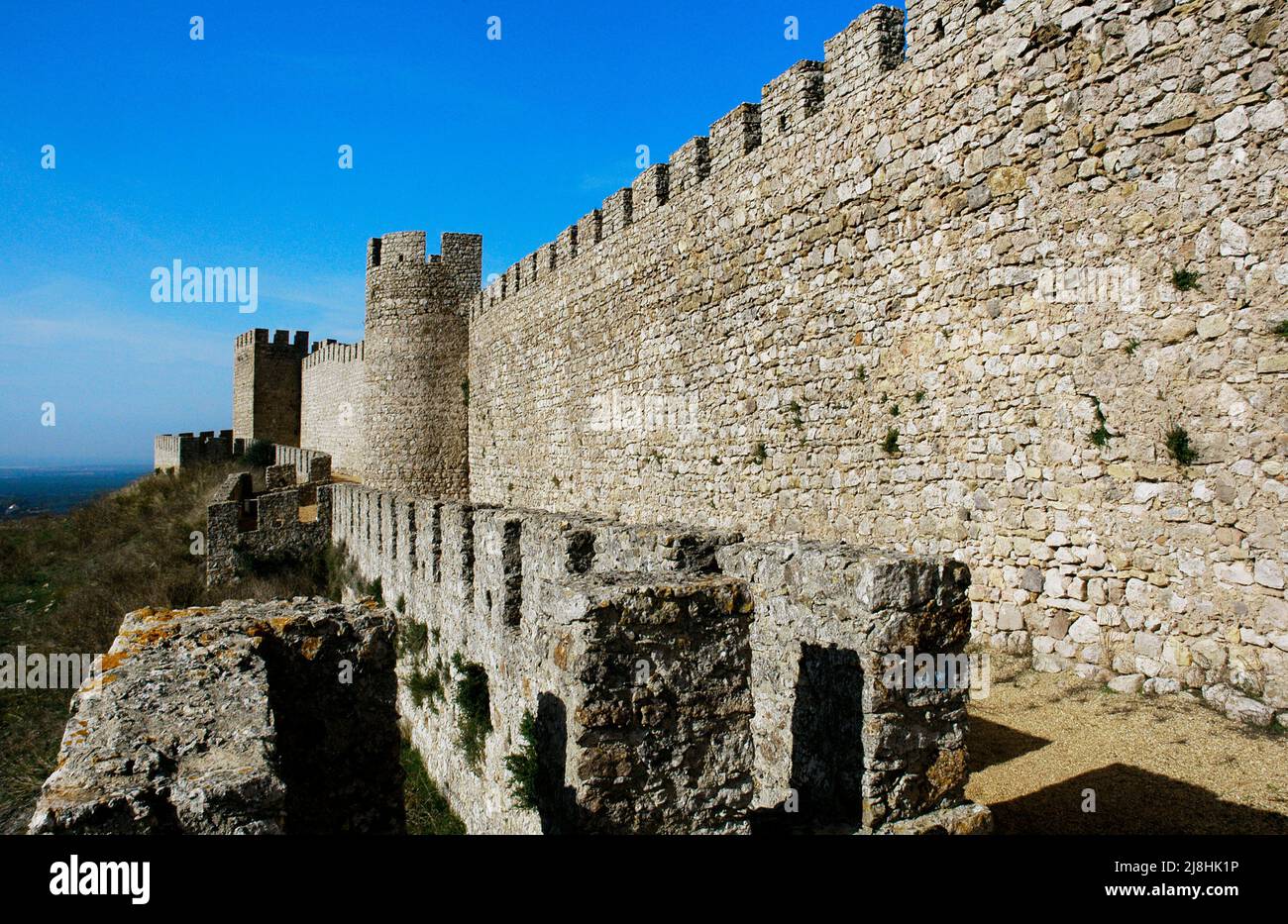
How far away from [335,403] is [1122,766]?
27952mm

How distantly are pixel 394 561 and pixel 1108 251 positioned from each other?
723 centimetres

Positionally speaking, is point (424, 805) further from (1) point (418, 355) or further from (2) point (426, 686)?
(1) point (418, 355)

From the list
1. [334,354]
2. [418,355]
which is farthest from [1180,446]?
[334,354]

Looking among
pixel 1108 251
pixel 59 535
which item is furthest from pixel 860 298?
pixel 59 535

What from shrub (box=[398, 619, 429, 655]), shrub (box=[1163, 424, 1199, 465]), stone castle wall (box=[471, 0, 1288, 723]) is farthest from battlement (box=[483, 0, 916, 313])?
shrub (box=[398, 619, 429, 655])

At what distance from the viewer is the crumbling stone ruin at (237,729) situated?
203 cm

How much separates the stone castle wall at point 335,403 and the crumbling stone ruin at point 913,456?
1516 cm

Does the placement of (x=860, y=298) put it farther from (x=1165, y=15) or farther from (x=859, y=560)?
(x=859, y=560)

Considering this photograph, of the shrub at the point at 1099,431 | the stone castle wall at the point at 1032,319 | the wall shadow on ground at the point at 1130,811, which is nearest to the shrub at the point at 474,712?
the wall shadow on ground at the point at 1130,811

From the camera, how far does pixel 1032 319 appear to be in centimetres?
612

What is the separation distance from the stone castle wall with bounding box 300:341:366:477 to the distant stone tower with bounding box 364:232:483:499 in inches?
54.7

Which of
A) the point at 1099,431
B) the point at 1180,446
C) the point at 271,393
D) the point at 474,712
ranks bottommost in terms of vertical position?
the point at 474,712

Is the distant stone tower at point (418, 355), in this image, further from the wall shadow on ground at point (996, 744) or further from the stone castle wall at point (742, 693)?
the stone castle wall at point (742, 693)

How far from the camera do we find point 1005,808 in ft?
12.8
